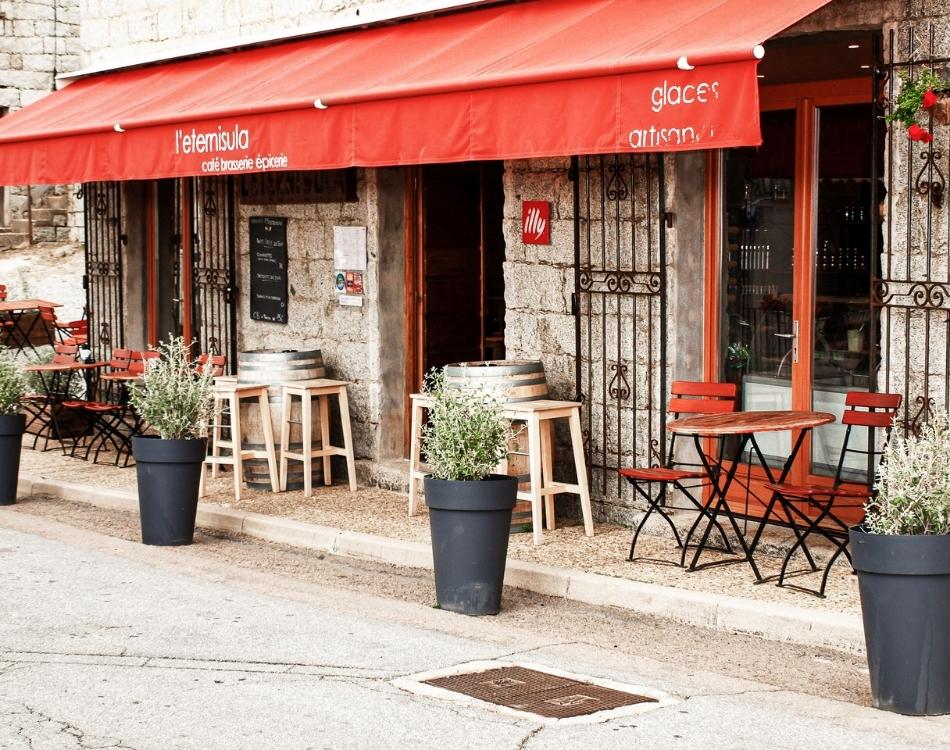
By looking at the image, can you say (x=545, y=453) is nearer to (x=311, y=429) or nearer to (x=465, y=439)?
(x=465, y=439)

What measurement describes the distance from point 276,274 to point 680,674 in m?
6.96

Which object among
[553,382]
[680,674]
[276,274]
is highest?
[276,274]

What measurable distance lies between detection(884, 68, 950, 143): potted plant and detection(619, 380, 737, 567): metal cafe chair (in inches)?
74.6

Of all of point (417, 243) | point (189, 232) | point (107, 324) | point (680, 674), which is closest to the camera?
point (680, 674)

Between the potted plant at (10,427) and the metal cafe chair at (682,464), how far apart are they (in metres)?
4.97

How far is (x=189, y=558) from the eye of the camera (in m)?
9.28

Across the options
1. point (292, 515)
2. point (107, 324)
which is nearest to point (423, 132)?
point (292, 515)

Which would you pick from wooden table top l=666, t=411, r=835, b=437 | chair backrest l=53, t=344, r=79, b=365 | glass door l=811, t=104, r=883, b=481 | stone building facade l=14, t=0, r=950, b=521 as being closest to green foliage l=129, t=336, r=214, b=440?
stone building facade l=14, t=0, r=950, b=521

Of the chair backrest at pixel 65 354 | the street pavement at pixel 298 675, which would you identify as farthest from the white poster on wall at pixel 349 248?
the street pavement at pixel 298 675

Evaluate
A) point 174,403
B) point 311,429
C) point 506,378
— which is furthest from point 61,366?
point 506,378

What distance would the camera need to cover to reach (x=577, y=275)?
32.1 feet

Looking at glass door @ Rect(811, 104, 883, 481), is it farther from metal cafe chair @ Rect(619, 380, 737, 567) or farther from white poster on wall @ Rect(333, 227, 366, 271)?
white poster on wall @ Rect(333, 227, 366, 271)

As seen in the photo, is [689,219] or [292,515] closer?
[689,219]

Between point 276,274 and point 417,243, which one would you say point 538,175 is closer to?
point 417,243
